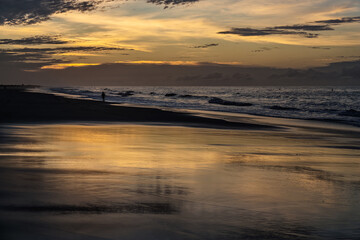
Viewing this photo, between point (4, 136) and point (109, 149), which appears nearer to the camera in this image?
point (109, 149)

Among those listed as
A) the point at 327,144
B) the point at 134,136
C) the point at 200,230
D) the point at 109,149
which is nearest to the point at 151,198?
the point at 200,230

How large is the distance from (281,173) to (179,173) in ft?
8.11

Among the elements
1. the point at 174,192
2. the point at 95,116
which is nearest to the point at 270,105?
the point at 95,116

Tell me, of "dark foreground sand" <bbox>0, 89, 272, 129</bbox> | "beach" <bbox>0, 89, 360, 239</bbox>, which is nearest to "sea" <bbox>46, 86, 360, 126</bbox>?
"dark foreground sand" <bbox>0, 89, 272, 129</bbox>

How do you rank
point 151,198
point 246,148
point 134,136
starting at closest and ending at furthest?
point 151,198, point 246,148, point 134,136

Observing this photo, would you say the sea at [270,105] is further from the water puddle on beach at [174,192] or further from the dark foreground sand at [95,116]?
the water puddle on beach at [174,192]

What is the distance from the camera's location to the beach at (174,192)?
5.70 metres

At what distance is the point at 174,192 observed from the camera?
776 centimetres

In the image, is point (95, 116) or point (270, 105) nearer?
point (95, 116)

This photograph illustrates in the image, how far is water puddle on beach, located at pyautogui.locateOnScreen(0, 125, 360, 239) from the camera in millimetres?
5699

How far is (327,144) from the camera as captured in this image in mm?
16719

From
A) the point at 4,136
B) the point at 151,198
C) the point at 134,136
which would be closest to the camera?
the point at 151,198

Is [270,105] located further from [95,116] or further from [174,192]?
[174,192]

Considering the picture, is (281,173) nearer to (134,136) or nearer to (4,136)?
(134,136)
